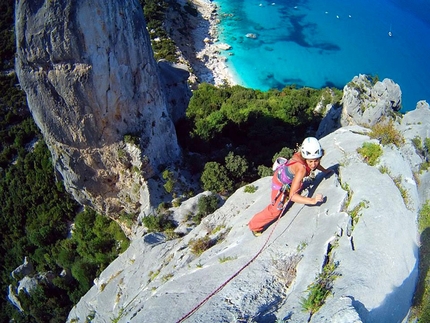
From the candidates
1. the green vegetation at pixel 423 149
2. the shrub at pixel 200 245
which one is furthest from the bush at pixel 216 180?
the green vegetation at pixel 423 149

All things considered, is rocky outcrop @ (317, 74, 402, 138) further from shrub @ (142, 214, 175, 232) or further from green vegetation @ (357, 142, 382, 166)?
shrub @ (142, 214, 175, 232)

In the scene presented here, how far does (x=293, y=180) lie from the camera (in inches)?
347

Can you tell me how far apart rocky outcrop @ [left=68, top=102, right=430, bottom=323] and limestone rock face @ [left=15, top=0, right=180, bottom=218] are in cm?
901

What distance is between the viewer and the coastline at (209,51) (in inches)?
1868

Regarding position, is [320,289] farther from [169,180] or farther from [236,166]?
[236,166]

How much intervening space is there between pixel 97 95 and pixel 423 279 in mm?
15412

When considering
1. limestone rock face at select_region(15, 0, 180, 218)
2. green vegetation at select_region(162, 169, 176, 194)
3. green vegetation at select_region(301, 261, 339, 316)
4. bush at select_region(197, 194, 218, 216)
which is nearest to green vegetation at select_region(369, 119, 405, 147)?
green vegetation at select_region(301, 261, 339, 316)

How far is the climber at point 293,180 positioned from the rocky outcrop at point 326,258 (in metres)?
0.36

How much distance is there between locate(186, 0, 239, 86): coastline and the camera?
47.4m

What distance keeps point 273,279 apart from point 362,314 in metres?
2.34

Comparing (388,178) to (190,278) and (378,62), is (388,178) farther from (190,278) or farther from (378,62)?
(378,62)

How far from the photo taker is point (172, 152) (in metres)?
21.7

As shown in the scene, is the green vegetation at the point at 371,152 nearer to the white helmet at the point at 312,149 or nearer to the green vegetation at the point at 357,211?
the green vegetation at the point at 357,211

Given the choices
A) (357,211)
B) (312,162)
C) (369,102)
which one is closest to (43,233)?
(312,162)
